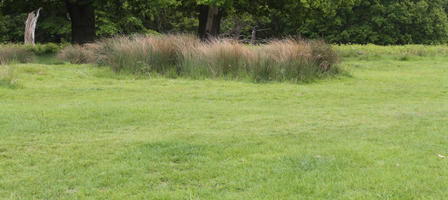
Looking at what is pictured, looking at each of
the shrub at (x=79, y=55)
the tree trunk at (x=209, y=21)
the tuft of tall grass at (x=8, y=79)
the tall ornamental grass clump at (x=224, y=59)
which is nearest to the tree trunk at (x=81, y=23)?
the shrub at (x=79, y=55)

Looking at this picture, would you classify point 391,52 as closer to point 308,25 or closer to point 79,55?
point 79,55

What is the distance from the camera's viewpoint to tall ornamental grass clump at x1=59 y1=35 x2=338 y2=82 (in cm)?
1212

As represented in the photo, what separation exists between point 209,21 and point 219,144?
1693cm

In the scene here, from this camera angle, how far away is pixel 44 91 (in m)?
9.52

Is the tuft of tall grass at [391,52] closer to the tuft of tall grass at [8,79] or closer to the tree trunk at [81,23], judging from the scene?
the tree trunk at [81,23]

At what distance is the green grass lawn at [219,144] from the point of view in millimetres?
3947

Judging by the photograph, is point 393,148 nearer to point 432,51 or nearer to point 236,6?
point 236,6

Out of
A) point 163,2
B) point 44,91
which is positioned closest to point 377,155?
point 44,91

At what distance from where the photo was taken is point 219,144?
5348 millimetres

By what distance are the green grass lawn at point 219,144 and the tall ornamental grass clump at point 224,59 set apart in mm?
2086

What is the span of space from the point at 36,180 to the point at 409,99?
24.9 feet

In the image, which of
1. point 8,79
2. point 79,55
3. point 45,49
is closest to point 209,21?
point 79,55

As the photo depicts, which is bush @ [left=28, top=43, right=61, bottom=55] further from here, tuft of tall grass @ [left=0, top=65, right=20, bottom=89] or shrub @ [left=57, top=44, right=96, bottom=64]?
tuft of tall grass @ [left=0, top=65, right=20, bottom=89]

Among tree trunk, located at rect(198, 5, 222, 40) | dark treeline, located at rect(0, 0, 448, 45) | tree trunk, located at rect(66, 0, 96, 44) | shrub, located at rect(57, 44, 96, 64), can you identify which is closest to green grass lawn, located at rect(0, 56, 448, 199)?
shrub, located at rect(57, 44, 96, 64)
